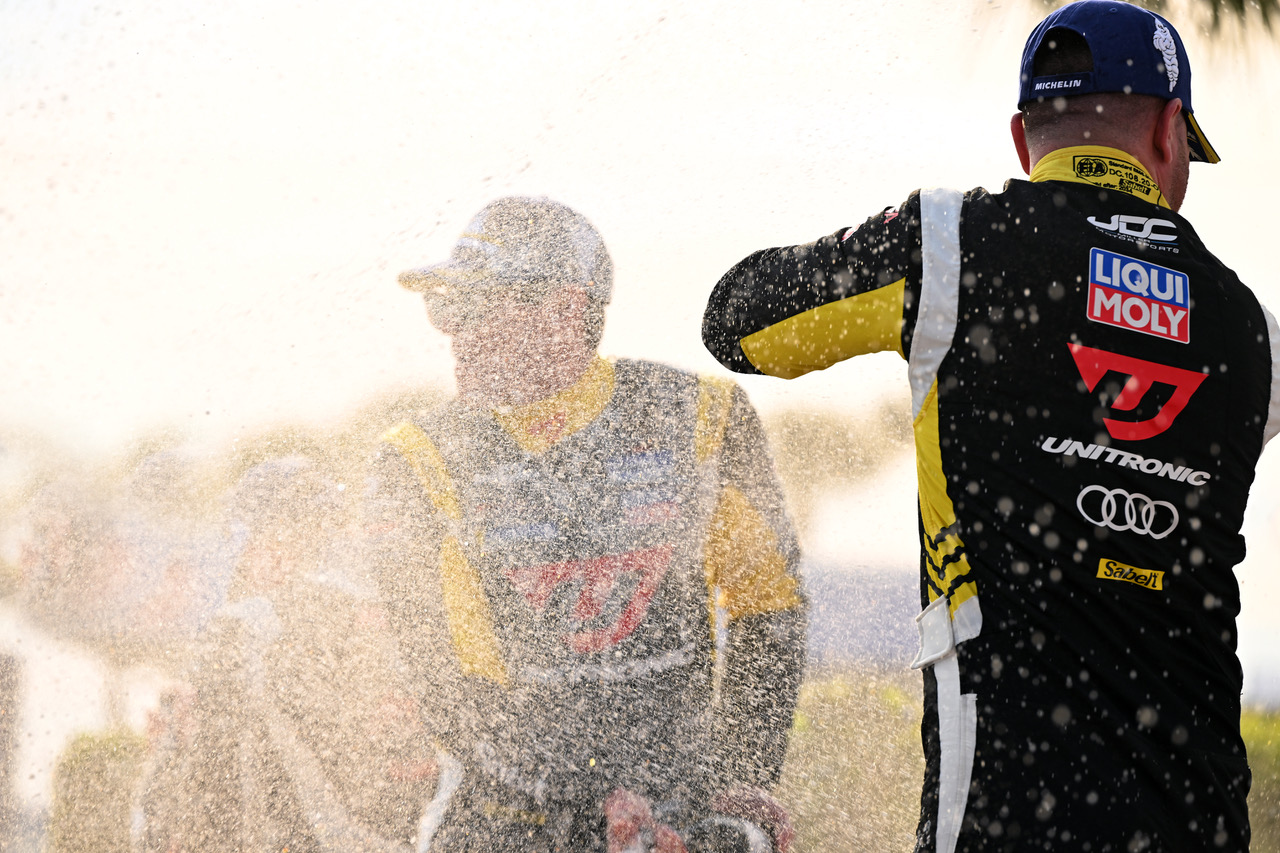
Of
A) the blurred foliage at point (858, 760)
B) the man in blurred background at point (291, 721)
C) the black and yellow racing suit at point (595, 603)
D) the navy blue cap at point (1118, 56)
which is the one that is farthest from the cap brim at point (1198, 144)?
the man in blurred background at point (291, 721)

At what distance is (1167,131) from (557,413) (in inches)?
67.8

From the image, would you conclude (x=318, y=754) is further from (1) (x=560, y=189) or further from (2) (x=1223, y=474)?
(2) (x=1223, y=474)

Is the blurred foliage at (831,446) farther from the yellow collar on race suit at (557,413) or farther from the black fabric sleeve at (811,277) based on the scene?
the black fabric sleeve at (811,277)

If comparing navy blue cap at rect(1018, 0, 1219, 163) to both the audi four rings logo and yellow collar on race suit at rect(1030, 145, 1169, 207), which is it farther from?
the audi four rings logo

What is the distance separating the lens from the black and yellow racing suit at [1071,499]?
1.41 metres

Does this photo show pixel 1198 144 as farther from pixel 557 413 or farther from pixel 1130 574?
pixel 557 413

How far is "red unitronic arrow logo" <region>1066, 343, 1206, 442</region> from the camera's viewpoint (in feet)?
4.76

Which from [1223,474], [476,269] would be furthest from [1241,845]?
[476,269]

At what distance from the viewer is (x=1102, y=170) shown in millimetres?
1602

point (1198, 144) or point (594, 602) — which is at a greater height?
point (1198, 144)

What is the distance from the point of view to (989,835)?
4.60ft

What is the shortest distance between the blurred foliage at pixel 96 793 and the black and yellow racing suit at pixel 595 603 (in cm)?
161

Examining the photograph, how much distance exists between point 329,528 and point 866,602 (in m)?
2.26

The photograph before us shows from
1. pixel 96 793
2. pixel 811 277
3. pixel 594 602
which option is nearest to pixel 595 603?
pixel 594 602
